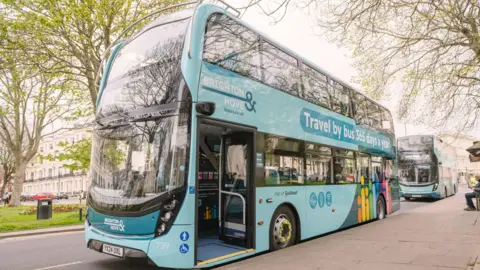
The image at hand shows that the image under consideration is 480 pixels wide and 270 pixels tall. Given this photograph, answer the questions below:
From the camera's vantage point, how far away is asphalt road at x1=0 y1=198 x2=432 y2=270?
6.37 meters

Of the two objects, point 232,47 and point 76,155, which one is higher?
point 232,47

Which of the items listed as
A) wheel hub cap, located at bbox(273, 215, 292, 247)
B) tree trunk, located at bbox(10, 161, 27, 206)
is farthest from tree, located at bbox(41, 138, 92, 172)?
wheel hub cap, located at bbox(273, 215, 292, 247)

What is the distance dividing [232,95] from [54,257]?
5.12 m

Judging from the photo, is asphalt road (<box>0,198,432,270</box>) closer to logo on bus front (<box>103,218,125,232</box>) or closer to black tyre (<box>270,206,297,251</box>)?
logo on bus front (<box>103,218,125,232</box>)

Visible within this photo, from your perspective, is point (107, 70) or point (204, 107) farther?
point (107, 70)

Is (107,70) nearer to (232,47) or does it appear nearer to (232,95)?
(232,47)

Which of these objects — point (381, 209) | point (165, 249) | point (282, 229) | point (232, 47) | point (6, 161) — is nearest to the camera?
point (165, 249)

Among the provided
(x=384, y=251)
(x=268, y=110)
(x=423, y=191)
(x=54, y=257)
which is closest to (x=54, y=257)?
(x=54, y=257)

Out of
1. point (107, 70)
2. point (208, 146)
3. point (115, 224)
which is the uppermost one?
point (107, 70)

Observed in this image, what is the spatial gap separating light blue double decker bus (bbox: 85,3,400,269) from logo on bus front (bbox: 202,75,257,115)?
0.07 feet

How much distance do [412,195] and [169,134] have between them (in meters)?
21.8

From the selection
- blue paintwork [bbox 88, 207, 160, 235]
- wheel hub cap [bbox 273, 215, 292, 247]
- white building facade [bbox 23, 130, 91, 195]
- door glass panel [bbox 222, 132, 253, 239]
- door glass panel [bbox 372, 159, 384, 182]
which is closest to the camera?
blue paintwork [bbox 88, 207, 160, 235]

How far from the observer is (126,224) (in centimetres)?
536

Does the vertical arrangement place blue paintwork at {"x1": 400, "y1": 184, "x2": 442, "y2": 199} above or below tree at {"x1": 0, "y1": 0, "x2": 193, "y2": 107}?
below
